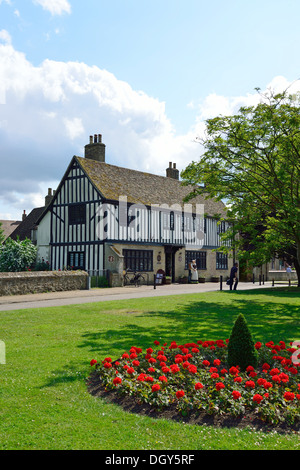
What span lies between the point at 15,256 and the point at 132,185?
35.2ft

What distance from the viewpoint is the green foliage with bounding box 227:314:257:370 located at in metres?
5.80

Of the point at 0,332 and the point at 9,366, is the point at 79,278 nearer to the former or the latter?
the point at 0,332

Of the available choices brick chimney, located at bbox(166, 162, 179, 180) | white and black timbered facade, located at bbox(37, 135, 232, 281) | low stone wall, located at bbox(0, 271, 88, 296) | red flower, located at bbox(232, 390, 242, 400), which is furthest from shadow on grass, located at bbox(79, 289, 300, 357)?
brick chimney, located at bbox(166, 162, 179, 180)

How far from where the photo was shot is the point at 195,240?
1383 inches

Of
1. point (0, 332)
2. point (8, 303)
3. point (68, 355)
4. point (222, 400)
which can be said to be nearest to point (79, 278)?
point (8, 303)

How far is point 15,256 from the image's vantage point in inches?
1196

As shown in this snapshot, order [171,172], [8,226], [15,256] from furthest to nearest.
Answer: [8,226] < [171,172] < [15,256]

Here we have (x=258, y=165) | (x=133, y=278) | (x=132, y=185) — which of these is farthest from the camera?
(x=132, y=185)

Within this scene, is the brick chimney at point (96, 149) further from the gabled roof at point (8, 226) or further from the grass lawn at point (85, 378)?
the gabled roof at point (8, 226)

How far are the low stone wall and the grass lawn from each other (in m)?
7.22

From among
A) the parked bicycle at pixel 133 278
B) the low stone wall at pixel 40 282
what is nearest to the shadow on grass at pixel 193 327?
the low stone wall at pixel 40 282

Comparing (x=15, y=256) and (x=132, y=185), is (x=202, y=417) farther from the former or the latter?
(x=132, y=185)

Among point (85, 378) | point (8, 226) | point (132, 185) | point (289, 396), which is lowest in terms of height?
point (85, 378)

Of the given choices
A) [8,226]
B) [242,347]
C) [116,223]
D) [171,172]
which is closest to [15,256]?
[116,223]
